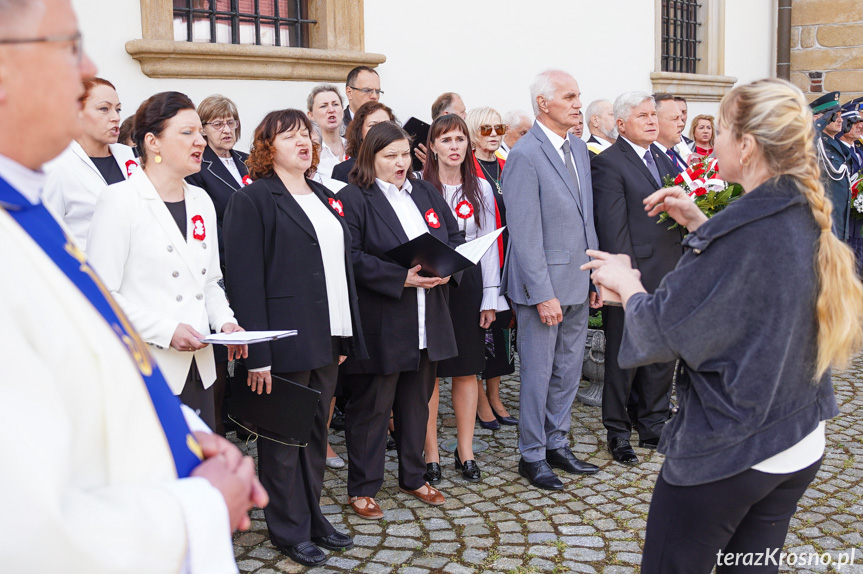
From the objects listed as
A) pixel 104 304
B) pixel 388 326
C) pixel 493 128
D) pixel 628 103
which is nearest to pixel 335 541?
pixel 388 326

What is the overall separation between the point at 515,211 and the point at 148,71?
128 inches

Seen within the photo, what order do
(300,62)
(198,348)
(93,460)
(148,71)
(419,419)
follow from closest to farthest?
(93,460)
(198,348)
(419,419)
(148,71)
(300,62)

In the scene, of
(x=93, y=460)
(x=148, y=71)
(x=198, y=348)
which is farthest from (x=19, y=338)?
(x=148, y=71)

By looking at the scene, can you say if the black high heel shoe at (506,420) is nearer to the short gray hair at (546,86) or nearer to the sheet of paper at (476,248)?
the sheet of paper at (476,248)

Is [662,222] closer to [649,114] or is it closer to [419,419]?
[649,114]

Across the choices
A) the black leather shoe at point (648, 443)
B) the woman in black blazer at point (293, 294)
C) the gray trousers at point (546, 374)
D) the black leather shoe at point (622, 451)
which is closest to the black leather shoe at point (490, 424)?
the gray trousers at point (546, 374)

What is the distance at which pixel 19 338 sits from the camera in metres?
1.08

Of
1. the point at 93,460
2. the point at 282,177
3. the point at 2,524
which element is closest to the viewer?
the point at 2,524

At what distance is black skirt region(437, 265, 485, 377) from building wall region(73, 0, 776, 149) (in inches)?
115

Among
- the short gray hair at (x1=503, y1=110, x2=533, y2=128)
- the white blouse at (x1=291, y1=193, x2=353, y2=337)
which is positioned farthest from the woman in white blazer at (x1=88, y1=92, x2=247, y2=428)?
the short gray hair at (x1=503, y1=110, x2=533, y2=128)

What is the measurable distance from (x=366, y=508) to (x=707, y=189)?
275 centimetres

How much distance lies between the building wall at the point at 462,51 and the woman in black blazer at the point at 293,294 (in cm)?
286

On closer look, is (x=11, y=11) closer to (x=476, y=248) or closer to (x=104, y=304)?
(x=104, y=304)

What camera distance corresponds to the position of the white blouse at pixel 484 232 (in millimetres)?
5271
